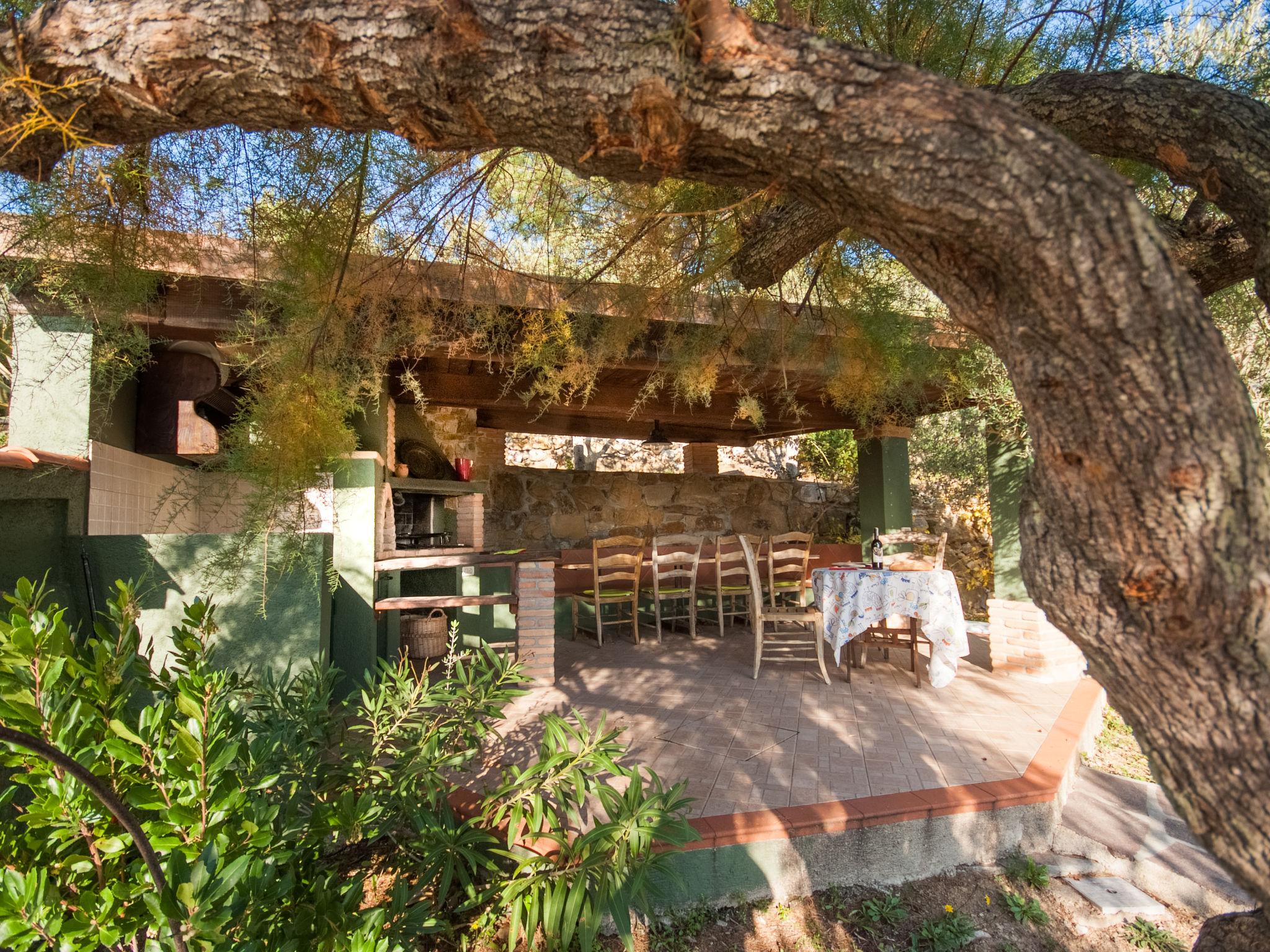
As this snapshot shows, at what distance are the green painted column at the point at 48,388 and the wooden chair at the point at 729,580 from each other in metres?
4.11

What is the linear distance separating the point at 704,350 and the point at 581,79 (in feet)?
7.42

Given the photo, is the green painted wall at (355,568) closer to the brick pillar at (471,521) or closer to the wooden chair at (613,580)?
the wooden chair at (613,580)

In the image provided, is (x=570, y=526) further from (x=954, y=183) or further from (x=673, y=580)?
(x=954, y=183)

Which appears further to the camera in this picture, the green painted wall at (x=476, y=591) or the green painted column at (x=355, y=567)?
the green painted wall at (x=476, y=591)

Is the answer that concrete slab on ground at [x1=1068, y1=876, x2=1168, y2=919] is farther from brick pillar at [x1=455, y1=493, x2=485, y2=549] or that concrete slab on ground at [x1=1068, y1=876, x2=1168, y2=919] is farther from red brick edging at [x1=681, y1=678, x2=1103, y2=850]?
brick pillar at [x1=455, y1=493, x2=485, y2=549]

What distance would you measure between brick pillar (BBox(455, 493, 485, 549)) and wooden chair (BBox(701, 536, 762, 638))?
2023 millimetres

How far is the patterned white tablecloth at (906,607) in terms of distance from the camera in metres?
4.37

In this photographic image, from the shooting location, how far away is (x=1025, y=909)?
250cm

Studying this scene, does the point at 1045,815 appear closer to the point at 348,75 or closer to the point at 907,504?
the point at 348,75

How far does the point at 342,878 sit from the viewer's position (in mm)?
2066

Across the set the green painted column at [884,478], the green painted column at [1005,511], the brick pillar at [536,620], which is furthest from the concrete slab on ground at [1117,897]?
the green painted column at [884,478]

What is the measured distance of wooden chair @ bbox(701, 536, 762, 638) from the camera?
20.0ft

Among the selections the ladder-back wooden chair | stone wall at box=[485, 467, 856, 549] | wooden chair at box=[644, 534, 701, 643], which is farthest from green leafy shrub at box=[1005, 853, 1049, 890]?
stone wall at box=[485, 467, 856, 549]

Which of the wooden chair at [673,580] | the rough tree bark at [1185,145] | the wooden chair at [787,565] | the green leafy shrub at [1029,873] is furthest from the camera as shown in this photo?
the wooden chair at [787,565]
